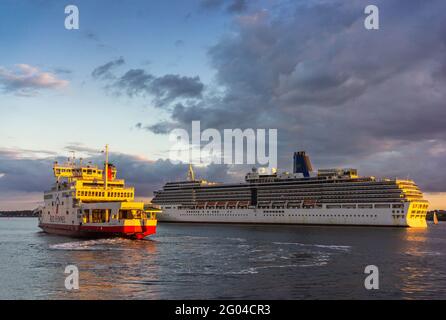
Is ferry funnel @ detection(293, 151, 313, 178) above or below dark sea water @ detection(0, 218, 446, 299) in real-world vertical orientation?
above

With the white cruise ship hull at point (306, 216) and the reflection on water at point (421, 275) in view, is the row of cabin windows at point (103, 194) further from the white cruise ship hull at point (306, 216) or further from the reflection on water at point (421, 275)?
the white cruise ship hull at point (306, 216)

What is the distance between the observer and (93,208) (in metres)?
71.6

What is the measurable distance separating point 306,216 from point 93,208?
8234cm

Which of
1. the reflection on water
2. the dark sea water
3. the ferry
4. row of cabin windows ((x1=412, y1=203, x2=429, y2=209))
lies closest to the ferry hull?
the ferry

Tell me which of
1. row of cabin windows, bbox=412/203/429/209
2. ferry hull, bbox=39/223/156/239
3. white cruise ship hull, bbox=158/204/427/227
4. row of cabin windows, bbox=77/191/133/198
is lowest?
white cruise ship hull, bbox=158/204/427/227

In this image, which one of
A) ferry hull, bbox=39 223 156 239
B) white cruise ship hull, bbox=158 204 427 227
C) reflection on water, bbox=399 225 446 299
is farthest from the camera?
white cruise ship hull, bbox=158 204 427 227

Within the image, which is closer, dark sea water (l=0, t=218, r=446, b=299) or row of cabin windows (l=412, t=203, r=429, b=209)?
dark sea water (l=0, t=218, r=446, b=299)

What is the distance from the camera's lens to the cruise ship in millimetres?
129125

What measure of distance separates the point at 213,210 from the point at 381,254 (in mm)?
111556

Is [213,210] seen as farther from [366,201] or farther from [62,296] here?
[62,296]

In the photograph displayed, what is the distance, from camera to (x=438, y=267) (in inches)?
1767

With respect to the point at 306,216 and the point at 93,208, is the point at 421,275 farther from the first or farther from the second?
the point at 306,216

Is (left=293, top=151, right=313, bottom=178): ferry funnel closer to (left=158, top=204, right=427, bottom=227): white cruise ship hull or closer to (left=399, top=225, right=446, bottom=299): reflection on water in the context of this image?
(left=158, top=204, right=427, bottom=227): white cruise ship hull
